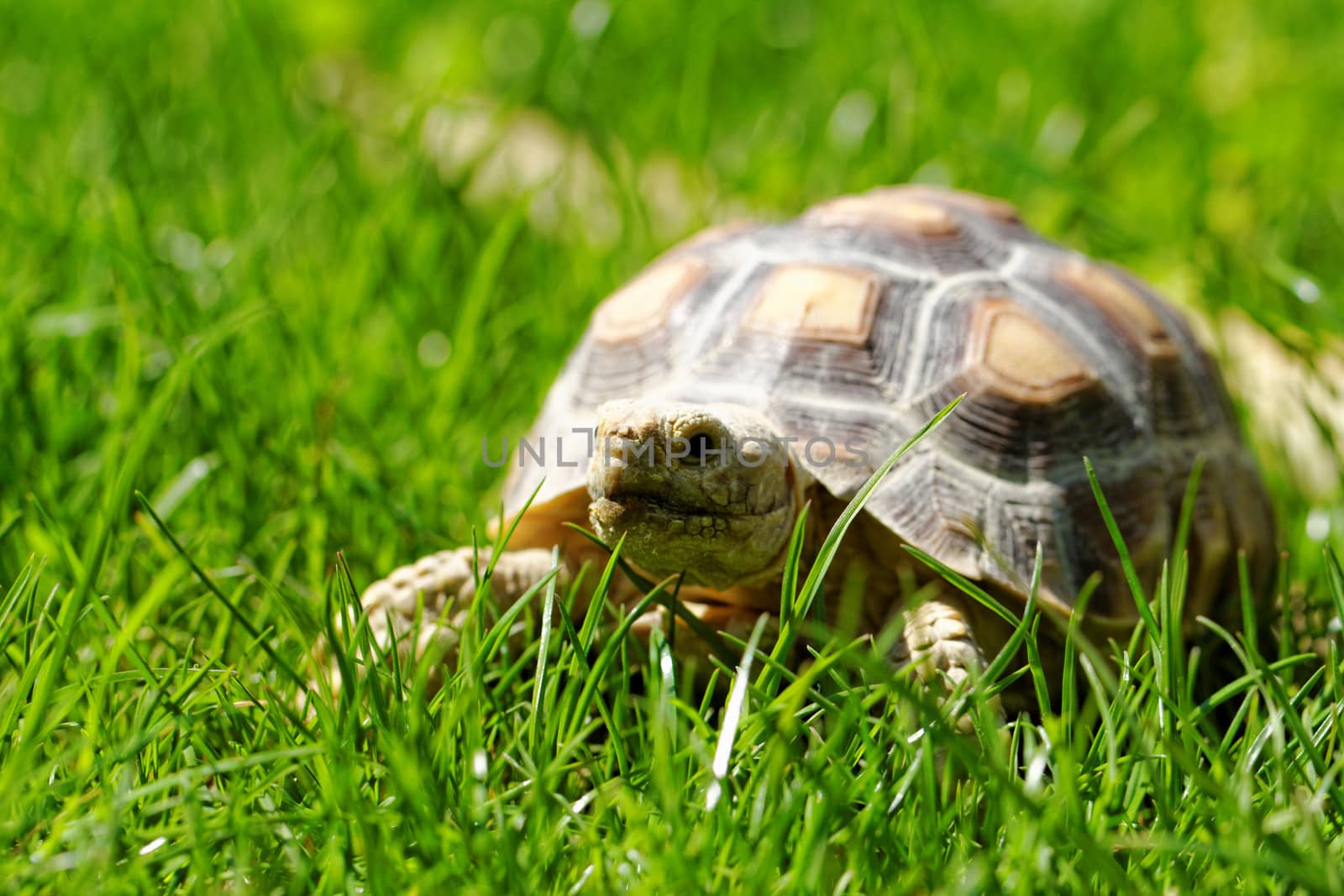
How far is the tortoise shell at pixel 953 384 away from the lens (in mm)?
1732

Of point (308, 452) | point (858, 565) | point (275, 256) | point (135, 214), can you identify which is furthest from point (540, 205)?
point (858, 565)

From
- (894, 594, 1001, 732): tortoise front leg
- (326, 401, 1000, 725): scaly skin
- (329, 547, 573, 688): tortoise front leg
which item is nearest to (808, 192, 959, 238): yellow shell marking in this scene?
(326, 401, 1000, 725): scaly skin

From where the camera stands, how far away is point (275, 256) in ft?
9.71

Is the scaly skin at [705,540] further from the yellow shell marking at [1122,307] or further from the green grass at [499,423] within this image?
the yellow shell marking at [1122,307]

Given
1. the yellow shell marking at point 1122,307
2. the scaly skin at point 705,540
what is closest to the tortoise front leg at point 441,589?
the scaly skin at point 705,540

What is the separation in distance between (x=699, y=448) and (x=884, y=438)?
363 millimetres

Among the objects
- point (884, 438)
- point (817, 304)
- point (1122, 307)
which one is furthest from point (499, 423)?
point (1122, 307)

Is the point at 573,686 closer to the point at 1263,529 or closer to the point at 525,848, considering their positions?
the point at 525,848

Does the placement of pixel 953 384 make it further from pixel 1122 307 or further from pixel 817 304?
pixel 1122 307

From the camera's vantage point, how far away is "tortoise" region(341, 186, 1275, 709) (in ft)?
5.09

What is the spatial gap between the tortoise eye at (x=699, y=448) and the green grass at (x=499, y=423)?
0.74 feet

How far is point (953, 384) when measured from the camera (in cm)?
181

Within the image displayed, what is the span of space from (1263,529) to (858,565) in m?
0.89

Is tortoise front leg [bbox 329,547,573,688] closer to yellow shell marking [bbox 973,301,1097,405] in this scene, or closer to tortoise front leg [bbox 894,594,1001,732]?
tortoise front leg [bbox 894,594,1001,732]
